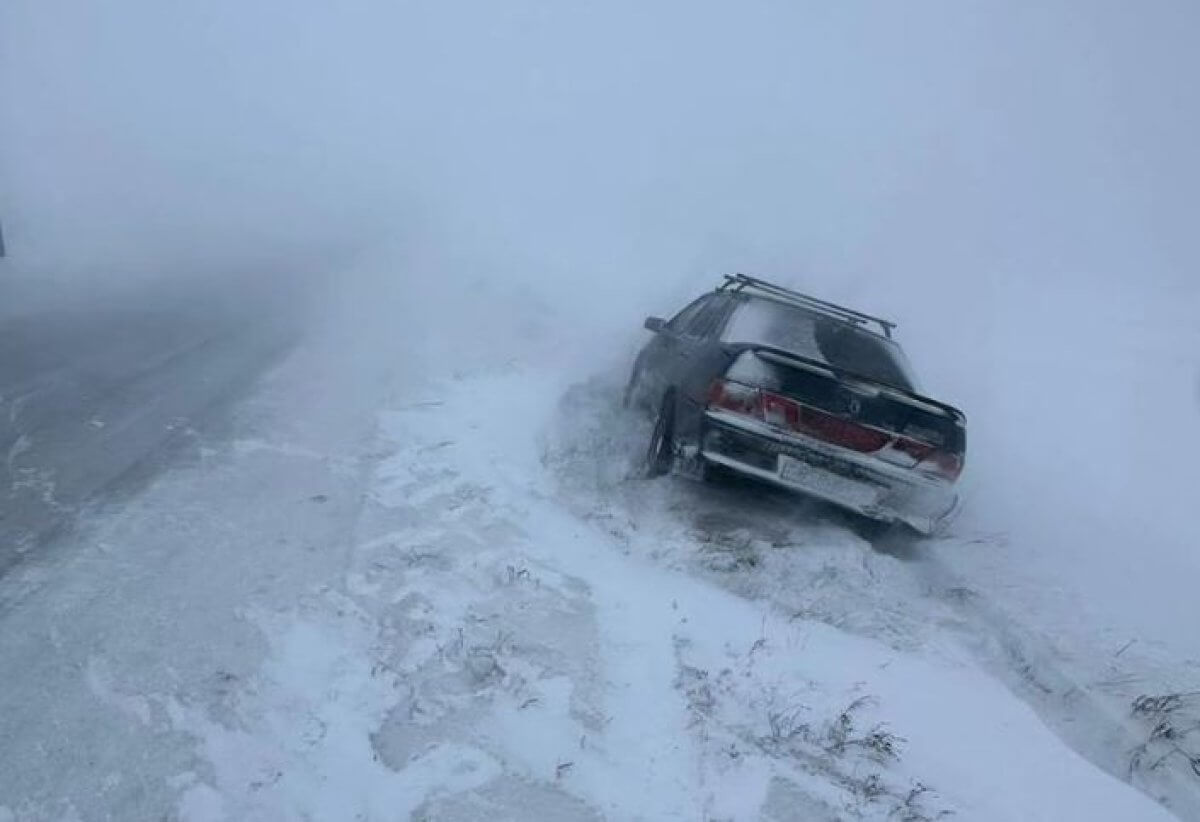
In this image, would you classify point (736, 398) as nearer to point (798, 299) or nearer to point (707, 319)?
point (707, 319)

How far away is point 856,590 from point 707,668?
144 cm

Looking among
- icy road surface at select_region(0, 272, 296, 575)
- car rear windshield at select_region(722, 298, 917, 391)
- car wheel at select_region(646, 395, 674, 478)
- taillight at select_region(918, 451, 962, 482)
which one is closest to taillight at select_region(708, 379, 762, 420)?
car rear windshield at select_region(722, 298, 917, 391)

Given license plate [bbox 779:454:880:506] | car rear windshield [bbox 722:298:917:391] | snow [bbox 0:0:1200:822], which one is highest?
car rear windshield [bbox 722:298:917:391]

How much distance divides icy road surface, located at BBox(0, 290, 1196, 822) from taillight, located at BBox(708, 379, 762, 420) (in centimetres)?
76

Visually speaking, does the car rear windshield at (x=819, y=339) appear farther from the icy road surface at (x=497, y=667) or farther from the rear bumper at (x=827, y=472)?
the icy road surface at (x=497, y=667)

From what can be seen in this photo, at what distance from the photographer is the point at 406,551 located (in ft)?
15.9

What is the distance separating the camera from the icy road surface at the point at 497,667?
3170 mm

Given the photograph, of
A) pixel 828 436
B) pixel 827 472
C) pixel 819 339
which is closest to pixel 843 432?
pixel 828 436

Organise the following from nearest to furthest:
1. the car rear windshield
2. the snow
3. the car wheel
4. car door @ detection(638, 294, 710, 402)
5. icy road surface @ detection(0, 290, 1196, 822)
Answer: icy road surface @ detection(0, 290, 1196, 822) → the snow → the car rear windshield → the car wheel → car door @ detection(638, 294, 710, 402)

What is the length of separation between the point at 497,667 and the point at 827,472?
105 inches

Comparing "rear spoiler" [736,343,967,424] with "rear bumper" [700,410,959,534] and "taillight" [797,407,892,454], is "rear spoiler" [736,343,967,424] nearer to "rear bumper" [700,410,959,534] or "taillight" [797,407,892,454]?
"taillight" [797,407,892,454]

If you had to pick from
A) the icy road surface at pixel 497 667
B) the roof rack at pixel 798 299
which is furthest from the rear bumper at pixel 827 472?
the roof rack at pixel 798 299

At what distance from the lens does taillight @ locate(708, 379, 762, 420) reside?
223 inches

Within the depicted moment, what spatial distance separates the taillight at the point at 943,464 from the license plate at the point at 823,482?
34 centimetres
